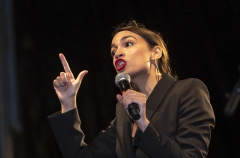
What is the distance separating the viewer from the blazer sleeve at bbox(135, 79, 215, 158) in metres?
1.17

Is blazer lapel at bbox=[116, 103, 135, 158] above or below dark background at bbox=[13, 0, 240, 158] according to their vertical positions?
below

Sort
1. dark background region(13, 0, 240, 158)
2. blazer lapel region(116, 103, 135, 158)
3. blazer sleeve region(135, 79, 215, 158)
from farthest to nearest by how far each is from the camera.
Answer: dark background region(13, 0, 240, 158)
blazer lapel region(116, 103, 135, 158)
blazer sleeve region(135, 79, 215, 158)

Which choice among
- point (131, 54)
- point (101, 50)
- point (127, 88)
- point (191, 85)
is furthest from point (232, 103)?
point (101, 50)

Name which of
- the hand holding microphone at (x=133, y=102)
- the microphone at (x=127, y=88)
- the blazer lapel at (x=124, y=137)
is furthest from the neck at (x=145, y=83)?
the hand holding microphone at (x=133, y=102)

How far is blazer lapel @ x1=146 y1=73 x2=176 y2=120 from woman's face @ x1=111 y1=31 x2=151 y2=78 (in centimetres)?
8

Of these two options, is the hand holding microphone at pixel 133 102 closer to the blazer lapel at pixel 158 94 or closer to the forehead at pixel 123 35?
the blazer lapel at pixel 158 94

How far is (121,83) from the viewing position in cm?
123

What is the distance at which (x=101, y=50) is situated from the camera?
6.74ft

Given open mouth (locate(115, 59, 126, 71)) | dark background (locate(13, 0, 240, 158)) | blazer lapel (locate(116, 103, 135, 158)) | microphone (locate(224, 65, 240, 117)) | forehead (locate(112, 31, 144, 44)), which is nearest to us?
microphone (locate(224, 65, 240, 117))

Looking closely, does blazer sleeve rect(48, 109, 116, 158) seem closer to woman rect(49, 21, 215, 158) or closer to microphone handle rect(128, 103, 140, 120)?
woman rect(49, 21, 215, 158)

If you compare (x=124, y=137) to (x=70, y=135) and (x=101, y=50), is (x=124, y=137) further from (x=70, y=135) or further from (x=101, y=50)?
(x=101, y=50)

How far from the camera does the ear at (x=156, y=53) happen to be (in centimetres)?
157

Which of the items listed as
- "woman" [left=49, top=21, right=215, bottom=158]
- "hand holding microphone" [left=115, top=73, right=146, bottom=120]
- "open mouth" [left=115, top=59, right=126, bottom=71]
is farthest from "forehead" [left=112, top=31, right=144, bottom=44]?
"hand holding microphone" [left=115, top=73, right=146, bottom=120]

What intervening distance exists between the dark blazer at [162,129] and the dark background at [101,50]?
0.36 m
